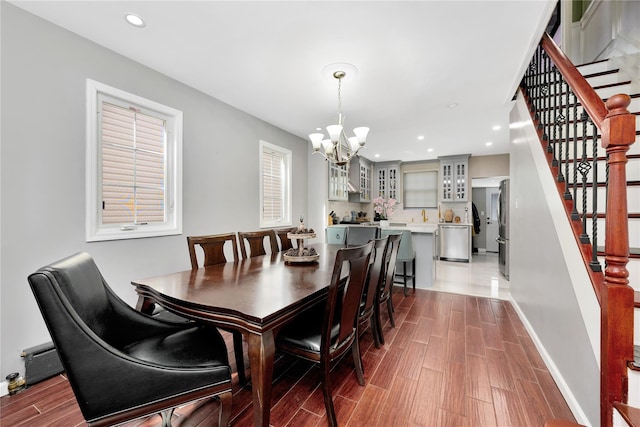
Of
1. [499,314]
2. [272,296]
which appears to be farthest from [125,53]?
[499,314]

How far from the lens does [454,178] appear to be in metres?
6.54

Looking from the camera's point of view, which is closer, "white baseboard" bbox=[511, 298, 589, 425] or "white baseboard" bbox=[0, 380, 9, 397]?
"white baseboard" bbox=[511, 298, 589, 425]

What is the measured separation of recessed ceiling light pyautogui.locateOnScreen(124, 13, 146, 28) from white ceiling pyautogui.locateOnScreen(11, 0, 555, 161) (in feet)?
0.13

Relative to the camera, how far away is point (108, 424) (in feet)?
3.15

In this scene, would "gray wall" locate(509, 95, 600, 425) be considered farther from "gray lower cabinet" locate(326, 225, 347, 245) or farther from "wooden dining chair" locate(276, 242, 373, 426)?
"gray lower cabinet" locate(326, 225, 347, 245)

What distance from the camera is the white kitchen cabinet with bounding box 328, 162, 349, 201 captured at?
532 cm

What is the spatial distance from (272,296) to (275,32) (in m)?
2.04

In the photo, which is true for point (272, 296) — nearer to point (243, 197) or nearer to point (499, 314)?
point (243, 197)

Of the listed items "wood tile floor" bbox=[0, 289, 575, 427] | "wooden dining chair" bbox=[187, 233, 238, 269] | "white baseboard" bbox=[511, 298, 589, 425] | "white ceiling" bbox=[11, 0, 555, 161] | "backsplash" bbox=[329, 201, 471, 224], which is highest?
"white ceiling" bbox=[11, 0, 555, 161]

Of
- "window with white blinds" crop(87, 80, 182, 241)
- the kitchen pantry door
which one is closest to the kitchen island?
"window with white blinds" crop(87, 80, 182, 241)

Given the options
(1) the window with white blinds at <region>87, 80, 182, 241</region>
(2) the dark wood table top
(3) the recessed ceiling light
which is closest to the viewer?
(2) the dark wood table top

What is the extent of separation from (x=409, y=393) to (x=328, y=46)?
2764 millimetres

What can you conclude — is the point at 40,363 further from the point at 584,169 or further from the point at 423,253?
the point at 423,253

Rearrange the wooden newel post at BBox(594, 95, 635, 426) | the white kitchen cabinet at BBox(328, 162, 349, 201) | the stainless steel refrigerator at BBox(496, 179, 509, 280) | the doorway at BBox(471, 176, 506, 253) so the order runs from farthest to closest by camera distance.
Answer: the doorway at BBox(471, 176, 506, 253) < the white kitchen cabinet at BBox(328, 162, 349, 201) < the stainless steel refrigerator at BBox(496, 179, 509, 280) < the wooden newel post at BBox(594, 95, 635, 426)
